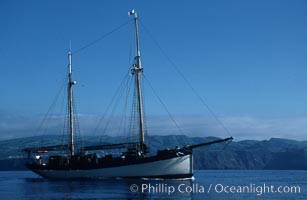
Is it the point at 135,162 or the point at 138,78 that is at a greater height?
the point at 138,78

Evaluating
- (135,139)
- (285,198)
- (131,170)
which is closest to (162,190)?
(285,198)

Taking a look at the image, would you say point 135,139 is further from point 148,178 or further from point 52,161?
point 52,161

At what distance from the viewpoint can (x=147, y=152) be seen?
3504 inches

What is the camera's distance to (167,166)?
8469cm

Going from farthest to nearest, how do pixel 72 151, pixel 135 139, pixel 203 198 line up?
pixel 72 151 < pixel 135 139 < pixel 203 198

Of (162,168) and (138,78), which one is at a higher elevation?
(138,78)

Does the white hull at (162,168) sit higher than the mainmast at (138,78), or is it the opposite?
the mainmast at (138,78)

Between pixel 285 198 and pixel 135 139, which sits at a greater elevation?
pixel 135 139

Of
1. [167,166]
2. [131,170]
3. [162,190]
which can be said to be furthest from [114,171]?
[162,190]

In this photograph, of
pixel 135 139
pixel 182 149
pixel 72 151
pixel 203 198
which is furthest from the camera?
pixel 72 151

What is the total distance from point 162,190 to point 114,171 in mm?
25131

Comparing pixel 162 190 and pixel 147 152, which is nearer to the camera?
pixel 162 190

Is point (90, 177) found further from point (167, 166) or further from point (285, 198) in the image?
point (285, 198)

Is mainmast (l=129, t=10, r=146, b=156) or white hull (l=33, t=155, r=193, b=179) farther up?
mainmast (l=129, t=10, r=146, b=156)
